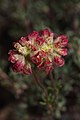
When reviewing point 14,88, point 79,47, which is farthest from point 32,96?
point 79,47

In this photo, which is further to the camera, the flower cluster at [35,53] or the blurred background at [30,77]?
the blurred background at [30,77]

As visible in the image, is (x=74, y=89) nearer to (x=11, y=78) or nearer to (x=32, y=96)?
(x=32, y=96)

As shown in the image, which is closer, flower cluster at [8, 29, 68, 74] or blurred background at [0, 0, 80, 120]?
flower cluster at [8, 29, 68, 74]

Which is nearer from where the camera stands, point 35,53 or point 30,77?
point 35,53
